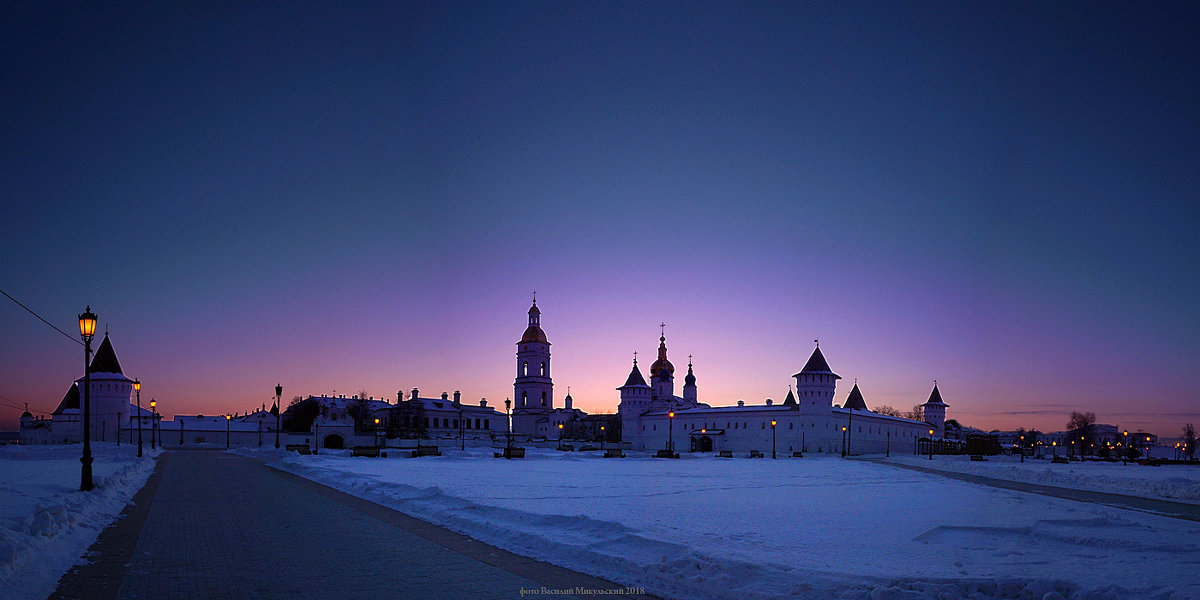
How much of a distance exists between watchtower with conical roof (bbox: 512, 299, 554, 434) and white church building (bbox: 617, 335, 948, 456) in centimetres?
1485

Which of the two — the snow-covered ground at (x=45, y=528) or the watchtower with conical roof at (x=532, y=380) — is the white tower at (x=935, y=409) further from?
the snow-covered ground at (x=45, y=528)

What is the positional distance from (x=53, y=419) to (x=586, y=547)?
9405 centimetres

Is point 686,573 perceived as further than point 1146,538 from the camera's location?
No

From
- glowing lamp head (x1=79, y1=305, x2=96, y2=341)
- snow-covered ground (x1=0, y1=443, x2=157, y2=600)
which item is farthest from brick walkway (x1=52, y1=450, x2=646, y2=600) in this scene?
glowing lamp head (x1=79, y1=305, x2=96, y2=341)

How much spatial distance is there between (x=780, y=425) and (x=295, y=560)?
254 ft

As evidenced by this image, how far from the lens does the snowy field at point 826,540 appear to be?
824 centimetres

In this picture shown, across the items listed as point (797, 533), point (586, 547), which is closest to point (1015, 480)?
point (797, 533)

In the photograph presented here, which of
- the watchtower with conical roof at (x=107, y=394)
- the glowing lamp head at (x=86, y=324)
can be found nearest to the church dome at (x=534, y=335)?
the watchtower with conical roof at (x=107, y=394)

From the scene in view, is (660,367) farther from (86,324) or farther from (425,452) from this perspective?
(86,324)

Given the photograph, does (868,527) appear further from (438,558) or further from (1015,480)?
(1015,480)

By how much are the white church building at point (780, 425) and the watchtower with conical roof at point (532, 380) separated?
1485cm

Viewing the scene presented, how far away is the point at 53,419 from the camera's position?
83375 millimetres

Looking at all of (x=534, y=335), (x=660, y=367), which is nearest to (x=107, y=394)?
(x=534, y=335)

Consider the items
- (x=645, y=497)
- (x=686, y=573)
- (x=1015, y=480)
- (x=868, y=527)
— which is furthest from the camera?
(x=1015, y=480)
